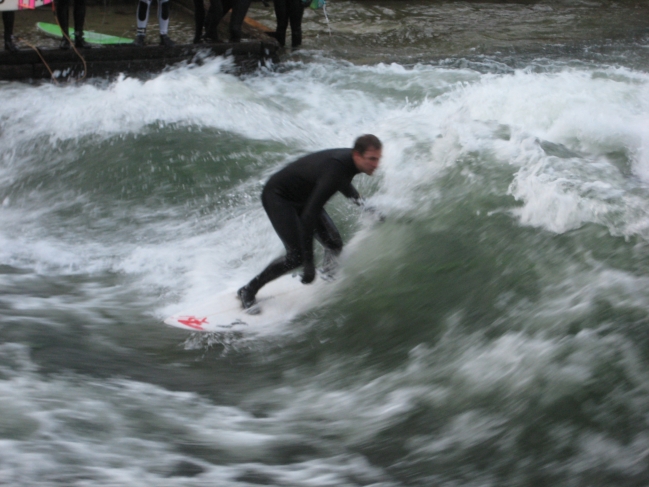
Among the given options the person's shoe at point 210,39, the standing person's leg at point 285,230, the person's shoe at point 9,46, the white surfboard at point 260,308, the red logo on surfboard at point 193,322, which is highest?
the person's shoe at point 210,39

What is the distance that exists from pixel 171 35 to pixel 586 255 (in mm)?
8607

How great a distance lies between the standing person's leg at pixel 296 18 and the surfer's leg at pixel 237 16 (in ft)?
2.79

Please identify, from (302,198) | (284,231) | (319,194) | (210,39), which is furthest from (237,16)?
(319,194)

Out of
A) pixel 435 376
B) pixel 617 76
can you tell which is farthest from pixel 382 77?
pixel 435 376

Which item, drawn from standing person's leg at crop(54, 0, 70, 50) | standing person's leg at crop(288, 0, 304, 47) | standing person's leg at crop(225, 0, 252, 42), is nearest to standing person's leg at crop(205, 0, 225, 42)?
standing person's leg at crop(225, 0, 252, 42)

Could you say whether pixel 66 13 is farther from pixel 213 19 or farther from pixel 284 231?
pixel 284 231

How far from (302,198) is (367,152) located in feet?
2.13

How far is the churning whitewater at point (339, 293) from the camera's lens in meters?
3.37

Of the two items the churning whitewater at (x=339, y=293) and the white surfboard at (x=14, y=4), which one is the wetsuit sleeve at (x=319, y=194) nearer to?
the churning whitewater at (x=339, y=293)

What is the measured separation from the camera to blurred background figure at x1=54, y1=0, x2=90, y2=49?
9156mm

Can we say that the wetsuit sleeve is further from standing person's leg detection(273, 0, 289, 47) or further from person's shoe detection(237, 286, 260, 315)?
standing person's leg detection(273, 0, 289, 47)

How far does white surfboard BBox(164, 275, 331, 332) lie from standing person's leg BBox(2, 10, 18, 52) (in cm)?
585

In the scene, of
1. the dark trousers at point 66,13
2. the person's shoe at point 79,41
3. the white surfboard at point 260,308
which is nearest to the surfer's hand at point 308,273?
the white surfboard at point 260,308

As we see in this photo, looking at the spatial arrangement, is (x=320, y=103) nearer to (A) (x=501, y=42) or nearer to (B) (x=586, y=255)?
(A) (x=501, y=42)
